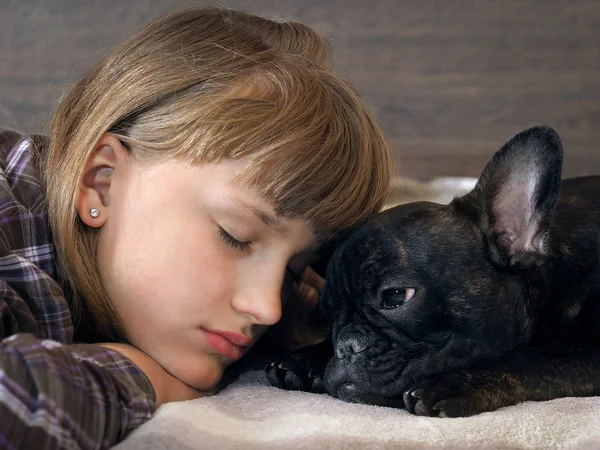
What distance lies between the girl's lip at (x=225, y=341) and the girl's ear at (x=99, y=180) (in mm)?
273

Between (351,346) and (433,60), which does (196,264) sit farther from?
(433,60)

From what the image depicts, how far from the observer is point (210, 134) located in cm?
116

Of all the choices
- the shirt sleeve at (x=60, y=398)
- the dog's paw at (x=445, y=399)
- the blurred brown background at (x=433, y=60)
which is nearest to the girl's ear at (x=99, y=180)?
the shirt sleeve at (x=60, y=398)

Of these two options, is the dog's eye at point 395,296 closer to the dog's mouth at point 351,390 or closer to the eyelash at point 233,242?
the dog's mouth at point 351,390

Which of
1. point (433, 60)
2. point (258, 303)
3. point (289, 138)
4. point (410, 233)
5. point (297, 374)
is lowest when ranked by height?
point (297, 374)

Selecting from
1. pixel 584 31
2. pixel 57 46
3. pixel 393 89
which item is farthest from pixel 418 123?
pixel 57 46

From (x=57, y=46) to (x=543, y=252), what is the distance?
6.40 feet

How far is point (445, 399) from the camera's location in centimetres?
104

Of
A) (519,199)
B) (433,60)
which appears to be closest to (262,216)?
(519,199)

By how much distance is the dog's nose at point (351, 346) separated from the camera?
1.16 metres

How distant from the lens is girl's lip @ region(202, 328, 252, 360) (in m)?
1.16

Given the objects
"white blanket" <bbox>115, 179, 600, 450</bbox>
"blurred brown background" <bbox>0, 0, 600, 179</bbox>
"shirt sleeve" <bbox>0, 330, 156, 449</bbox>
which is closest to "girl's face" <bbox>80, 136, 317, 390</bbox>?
"white blanket" <bbox>115, 179, 600, 450</bbox>

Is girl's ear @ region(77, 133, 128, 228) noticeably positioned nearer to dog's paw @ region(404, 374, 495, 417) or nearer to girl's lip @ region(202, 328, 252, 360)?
girl's lip @ region(202, 328, 252, 360)

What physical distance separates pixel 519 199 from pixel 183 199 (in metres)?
0.56
